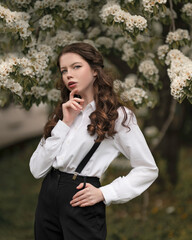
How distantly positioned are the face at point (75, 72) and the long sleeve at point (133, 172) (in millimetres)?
425

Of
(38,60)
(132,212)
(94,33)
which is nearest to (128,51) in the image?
(94,33)

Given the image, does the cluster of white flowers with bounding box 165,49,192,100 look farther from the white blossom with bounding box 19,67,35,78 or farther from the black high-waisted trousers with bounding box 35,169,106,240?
the white blossom with bounding box 19,67,35,78

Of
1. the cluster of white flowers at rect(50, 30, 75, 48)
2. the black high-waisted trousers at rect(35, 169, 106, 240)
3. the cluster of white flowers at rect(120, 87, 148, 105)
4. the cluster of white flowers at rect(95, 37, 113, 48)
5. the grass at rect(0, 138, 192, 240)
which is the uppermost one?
the cluster of white flowers at rect(50, 30, 75, 48)

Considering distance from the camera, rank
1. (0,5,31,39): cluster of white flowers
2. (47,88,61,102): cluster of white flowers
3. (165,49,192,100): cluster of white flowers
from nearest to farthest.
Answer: (165,49,192,100): cluster of white flowers < (0,5,31,39): cluster of white flowers < (47,88,61,102): cluster of white flowers

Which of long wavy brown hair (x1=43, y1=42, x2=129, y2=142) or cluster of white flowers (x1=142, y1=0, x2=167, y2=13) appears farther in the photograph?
cluster of white flowers (x1=142, y1=0, x2=167, y2=13)

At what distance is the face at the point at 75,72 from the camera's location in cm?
269

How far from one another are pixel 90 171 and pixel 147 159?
1.30 feet

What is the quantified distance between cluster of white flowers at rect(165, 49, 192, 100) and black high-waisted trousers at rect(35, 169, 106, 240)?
0.90m

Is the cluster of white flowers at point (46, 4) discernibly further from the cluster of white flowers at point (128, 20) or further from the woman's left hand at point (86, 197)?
the woman's left hand at point (86, 197)

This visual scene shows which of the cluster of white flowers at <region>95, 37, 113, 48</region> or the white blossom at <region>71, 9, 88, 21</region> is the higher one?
the white blossom at <region>71, 9, 88, 21</region>

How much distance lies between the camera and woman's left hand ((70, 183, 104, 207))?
2475 mm

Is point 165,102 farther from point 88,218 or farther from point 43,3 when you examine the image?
point 88,218

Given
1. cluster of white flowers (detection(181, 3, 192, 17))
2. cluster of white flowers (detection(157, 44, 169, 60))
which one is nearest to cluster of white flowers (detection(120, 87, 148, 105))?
cluster of white flowers (detection(157, 44, 169, 60))

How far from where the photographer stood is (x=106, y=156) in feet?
8.56
